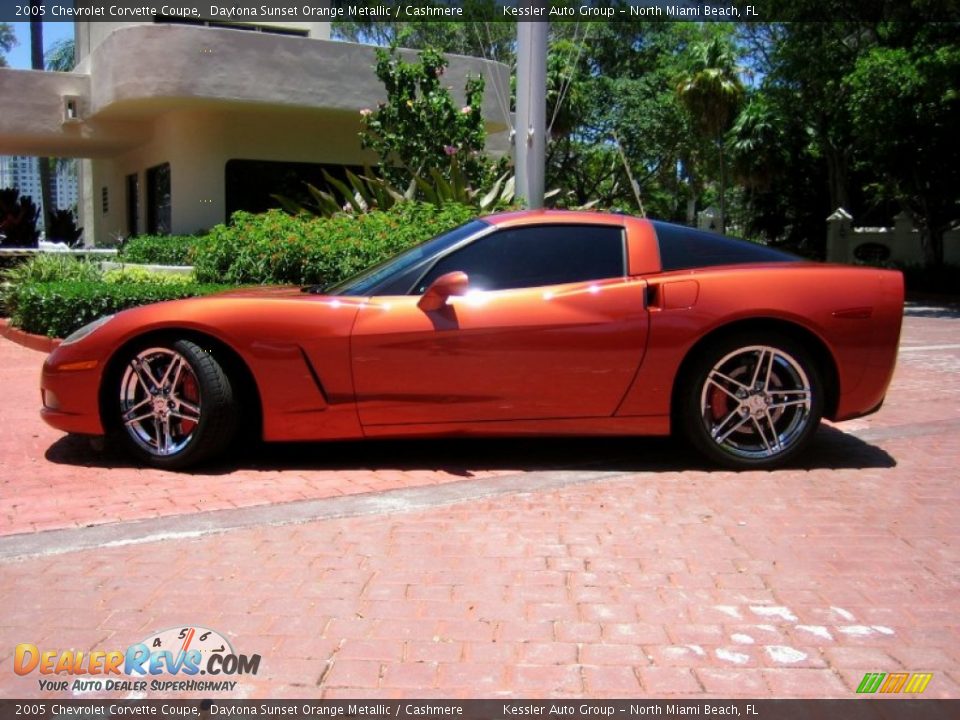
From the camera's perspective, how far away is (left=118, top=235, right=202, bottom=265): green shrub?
13672 millimetres

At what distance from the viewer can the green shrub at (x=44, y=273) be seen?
10.6m

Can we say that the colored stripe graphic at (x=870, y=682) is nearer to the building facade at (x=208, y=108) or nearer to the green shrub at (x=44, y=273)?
the green shrub at (x=44, y=273)

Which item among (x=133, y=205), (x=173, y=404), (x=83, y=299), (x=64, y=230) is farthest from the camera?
(x=133, y=205)

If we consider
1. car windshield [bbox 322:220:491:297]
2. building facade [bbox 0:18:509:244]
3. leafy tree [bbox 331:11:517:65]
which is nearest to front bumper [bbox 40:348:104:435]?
car windshield [bbox 322:220:491:297]

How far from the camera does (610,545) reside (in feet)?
12.2

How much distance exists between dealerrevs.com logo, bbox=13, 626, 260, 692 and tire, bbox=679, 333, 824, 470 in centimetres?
279

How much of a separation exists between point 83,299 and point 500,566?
655 centimetres

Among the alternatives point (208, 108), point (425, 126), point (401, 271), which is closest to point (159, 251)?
point (208, 108)

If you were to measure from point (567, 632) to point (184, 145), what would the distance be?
48.5 ft

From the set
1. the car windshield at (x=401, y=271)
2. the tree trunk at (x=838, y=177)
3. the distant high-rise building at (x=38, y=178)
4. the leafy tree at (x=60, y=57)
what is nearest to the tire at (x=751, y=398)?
the car windshield at (x=401, y=271)

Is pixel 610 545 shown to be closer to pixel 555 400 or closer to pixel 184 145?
pixel 555 400

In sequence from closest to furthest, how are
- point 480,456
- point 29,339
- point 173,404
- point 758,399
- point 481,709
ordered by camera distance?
point 481,709
point 173,404
point 758,399
point 480,456
point 29,339

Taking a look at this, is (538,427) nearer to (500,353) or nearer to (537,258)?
(500,353)

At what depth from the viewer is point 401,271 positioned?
479 centimetres
